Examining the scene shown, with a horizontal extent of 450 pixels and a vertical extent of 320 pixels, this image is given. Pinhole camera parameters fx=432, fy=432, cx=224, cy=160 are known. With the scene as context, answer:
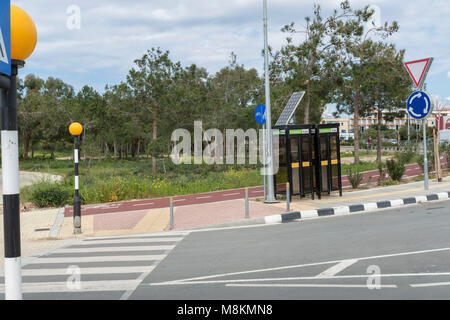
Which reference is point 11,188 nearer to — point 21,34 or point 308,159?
point 21,34

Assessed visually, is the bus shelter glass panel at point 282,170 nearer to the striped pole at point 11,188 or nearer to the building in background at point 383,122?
the striped pole at point 11,188

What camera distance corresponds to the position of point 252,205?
45.4ft

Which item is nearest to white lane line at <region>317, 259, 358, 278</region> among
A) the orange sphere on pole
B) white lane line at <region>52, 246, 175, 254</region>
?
white lane line at <region>52, 246, 175, 254</region>

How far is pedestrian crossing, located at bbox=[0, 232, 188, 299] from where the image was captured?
5965 mm

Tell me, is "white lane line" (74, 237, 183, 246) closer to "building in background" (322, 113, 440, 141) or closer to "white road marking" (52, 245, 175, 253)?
"white road marking" (52, 245, 175, 253)

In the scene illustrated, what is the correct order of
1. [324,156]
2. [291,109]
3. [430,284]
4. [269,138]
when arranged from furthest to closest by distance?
[291,109], [324,156], [269,138], [430,284]

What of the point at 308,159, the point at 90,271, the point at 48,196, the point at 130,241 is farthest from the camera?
the point at 48,196

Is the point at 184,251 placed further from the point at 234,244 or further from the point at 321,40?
the point at 321,40

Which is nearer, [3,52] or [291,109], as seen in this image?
[3,52]

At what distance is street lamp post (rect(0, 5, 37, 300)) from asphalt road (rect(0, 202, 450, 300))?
2.72 meters

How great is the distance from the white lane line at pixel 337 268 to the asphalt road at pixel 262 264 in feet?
0.05

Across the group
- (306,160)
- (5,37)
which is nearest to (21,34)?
(5,37)

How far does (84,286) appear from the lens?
6.07 meters

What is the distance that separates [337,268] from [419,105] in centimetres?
1037
